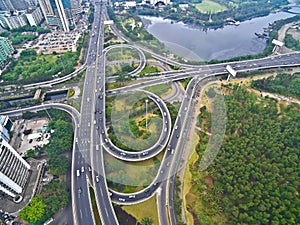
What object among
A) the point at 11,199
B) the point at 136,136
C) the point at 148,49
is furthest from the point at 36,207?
the point at 148,49

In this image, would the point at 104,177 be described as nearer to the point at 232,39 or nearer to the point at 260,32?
the point at 232,39

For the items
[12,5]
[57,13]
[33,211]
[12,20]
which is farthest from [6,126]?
[12,5]

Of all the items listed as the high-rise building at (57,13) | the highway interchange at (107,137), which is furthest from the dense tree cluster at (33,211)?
the high-rise building at (57,13)

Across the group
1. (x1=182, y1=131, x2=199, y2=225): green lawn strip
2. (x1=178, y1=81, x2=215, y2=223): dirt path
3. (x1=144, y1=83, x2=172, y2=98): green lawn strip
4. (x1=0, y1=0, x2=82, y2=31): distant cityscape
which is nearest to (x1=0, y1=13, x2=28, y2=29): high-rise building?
(x1=0, y1=0, x2=82, y2=31): distant cityscape

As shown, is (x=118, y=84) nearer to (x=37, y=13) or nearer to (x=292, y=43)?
(x=37, y=13)

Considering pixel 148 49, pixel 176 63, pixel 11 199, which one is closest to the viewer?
pixel 11 199

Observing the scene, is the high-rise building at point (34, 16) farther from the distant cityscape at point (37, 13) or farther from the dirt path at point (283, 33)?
the dirt path at point (283, 33)

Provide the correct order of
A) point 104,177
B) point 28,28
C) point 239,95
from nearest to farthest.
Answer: point 104,177 < point 239,95 < point 28,28
